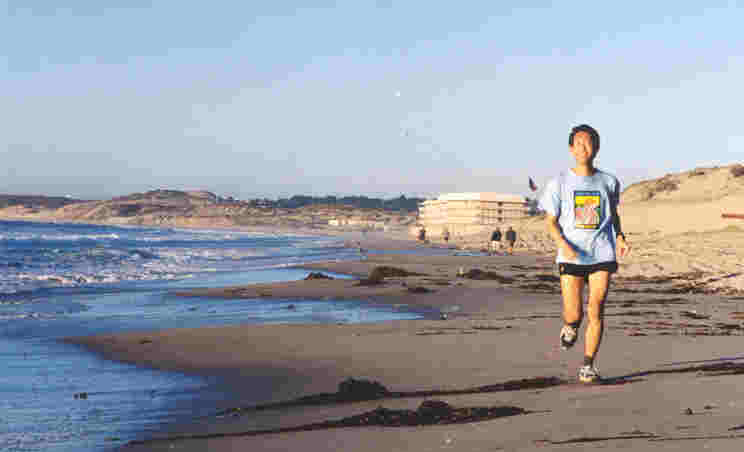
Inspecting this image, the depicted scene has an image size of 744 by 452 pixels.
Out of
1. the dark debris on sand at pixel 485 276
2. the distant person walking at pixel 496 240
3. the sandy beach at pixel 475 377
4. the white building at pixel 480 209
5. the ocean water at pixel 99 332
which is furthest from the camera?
the white building at pixel 480 209

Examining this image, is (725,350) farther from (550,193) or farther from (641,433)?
(641,433)

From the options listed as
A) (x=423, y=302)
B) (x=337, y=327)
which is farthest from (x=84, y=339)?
(x=423, y=302)

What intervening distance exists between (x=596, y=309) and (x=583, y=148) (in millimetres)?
1099

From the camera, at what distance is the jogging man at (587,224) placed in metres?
5.52

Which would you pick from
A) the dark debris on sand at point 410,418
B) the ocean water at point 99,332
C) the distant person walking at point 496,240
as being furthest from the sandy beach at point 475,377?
the distant person walking at point 496,240

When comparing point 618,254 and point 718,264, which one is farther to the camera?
point 718,264

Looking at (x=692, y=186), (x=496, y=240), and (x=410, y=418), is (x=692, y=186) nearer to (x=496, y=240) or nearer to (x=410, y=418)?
(x=496, y=240)

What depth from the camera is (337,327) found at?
9859mm

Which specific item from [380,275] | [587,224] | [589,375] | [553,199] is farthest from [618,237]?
[380,275]

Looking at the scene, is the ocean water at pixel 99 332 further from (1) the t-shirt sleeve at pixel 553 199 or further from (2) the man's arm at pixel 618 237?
(2) the man's arm at pixel 618 237

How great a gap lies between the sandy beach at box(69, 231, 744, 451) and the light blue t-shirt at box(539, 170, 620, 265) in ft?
2.87

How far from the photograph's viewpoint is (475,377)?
599cm

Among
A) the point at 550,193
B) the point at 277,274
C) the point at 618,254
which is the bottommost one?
the point at 277,274

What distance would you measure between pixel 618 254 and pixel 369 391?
77.2 inches
